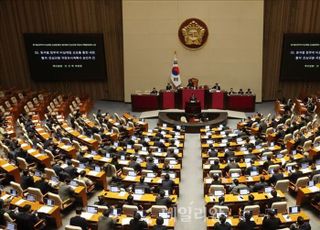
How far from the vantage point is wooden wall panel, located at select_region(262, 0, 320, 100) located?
22906 millimetres

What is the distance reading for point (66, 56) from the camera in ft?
79.7

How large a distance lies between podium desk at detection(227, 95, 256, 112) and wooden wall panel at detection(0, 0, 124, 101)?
23.8 feet

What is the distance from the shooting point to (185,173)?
14289mm

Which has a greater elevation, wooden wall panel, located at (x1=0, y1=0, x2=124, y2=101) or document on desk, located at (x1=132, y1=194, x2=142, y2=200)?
wooden wall panel, located at (x1=0, y1=0, x2=124, y2=101)

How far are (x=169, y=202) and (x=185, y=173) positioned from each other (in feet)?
13.0

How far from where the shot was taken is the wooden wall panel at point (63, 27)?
23938 millimetres

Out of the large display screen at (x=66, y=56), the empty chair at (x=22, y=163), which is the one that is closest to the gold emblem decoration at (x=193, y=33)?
the large display screen at (x=66, y=56)

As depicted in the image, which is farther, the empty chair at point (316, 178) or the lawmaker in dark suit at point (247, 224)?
the empty chair at point (316, 178)

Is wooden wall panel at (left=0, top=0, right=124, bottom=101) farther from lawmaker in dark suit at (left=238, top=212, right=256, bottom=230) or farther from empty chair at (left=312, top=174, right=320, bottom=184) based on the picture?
lawmaker in dark suit at (left=238, top=212, right=256, bottom=230)

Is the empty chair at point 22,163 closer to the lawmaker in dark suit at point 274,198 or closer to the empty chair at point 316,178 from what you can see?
the lawmaker in dark suit at point 274,198

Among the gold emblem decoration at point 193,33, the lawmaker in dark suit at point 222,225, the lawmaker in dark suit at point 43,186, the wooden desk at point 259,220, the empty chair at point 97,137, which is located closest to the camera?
the lawmaker in dark suit at point 222,225

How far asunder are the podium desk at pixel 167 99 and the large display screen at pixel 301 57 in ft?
23.1

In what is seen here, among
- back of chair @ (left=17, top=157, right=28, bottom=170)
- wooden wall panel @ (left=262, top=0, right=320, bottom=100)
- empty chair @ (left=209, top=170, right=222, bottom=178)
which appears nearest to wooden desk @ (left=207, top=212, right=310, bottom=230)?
empty chair @ (left=209, top=170, right=222, bottom=178)

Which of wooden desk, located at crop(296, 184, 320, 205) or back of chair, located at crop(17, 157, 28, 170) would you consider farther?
back of chair, located at crop(17, 157, 28, 170)
